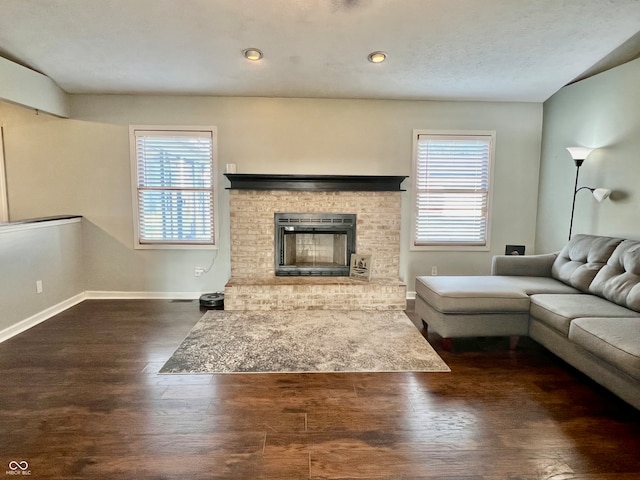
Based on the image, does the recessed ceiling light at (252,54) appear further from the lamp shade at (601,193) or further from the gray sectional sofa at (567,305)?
the lamp shade at (601,193)

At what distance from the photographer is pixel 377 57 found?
11.3 ft

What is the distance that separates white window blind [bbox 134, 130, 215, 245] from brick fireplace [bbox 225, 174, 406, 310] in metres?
0.49

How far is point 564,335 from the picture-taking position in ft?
8.36

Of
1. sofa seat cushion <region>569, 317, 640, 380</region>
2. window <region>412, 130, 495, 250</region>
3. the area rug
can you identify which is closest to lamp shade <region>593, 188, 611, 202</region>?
window <region>412, 130, 495, 250</region>

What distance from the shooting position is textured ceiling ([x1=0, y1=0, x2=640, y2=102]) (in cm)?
280

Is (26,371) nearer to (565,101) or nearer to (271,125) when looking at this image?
(271,125)

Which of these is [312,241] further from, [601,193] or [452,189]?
[601,193]

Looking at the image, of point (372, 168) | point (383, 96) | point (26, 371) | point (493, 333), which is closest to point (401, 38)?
point (383, 96)

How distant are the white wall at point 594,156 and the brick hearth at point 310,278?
184 cm

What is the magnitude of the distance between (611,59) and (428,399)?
364 centimetres

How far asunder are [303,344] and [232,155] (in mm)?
2522

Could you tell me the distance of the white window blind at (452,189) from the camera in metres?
4.46

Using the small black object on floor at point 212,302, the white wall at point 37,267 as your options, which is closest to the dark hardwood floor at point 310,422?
the white wall at point 37,267

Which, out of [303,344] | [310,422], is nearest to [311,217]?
[303,344]
